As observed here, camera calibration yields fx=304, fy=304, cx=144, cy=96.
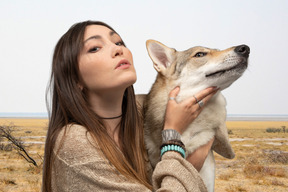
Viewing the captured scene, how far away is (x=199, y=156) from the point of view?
264cm

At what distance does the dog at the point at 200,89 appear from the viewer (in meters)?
2.67

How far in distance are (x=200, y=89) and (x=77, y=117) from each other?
1.09 metres

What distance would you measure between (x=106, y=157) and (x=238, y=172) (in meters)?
7.86

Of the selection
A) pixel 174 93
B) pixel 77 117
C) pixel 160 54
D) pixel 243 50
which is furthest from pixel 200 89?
pixel 77 117

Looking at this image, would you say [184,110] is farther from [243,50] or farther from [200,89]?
[243,50]

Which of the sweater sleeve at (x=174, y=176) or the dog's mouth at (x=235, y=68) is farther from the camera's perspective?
the dog's mouth at (x=235, y=68)

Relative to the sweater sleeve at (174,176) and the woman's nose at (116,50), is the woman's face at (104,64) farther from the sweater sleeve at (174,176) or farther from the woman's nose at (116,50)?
the sweater sleeve at (174,176)

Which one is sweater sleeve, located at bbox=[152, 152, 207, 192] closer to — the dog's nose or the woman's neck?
the woman's neck

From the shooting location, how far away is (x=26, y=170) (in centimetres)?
888

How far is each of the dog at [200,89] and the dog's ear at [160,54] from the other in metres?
0.01

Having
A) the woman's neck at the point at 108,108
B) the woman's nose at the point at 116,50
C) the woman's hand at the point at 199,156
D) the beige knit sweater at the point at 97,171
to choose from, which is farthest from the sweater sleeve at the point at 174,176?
the woman's nose at the point at 116,50

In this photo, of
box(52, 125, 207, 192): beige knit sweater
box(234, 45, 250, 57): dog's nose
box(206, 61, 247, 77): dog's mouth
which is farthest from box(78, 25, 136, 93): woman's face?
box(234, 45, 250, 57): dog's nose

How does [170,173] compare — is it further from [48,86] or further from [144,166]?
[48,86]

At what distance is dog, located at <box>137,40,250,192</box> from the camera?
2.67 meters
